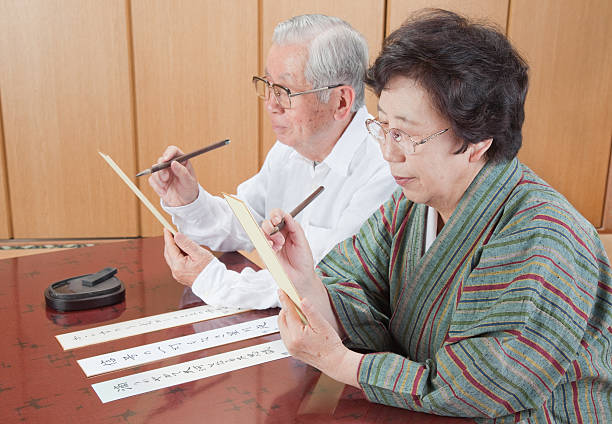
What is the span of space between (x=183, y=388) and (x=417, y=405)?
0.39m

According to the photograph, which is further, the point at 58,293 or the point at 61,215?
the point at 61,215

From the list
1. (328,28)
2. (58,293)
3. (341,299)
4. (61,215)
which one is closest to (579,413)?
(341,299)

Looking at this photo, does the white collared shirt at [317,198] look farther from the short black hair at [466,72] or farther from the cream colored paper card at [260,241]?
the short black hair at [466,72]

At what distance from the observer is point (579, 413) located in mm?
1008

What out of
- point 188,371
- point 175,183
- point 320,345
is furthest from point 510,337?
point 175,183

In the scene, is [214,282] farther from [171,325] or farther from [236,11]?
[236,11]

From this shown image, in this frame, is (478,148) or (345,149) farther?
(345,149)

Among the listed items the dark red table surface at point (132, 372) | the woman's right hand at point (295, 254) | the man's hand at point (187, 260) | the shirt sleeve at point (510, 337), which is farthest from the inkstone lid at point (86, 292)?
the shirt sleeve at point (510, 337)

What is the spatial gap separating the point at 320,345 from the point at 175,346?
30cm

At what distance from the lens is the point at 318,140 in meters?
1.83

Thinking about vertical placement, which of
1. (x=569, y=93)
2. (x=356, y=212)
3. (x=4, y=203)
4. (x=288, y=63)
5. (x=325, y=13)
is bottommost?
(x=4, y=203)

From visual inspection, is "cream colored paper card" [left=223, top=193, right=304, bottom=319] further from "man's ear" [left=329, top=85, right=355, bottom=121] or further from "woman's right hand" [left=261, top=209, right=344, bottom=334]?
"man's ear" [left=329, top=85, right=355, bottom=121]

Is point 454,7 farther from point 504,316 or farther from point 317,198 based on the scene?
point 504,316

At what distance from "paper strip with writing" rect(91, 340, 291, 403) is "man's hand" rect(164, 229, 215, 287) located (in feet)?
1.05
